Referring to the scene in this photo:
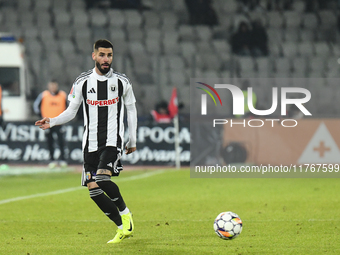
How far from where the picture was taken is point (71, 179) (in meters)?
12.5

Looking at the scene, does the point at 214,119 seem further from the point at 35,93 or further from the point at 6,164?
the point at 35,93

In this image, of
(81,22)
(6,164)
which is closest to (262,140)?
(6,164)

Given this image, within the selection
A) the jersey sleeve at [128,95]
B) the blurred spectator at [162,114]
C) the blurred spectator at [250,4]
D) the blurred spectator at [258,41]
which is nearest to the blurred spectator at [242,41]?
the blurred spectator at [258,41]

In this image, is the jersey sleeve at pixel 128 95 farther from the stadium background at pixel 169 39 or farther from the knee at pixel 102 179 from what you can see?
the stadium background at pixel 169 39

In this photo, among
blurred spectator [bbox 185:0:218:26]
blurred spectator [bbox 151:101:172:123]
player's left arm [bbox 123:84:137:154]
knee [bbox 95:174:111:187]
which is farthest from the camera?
blurred spectator [bbox 185:0:218:26]

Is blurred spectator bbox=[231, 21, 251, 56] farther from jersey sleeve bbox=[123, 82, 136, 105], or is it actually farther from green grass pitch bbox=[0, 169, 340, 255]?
jersey sleeve bbox=[123, 82, 136, 105]

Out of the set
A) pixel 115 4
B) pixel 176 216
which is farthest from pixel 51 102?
pixel 176 216

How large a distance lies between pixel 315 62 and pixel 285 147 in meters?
7.52

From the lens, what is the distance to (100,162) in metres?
5.55

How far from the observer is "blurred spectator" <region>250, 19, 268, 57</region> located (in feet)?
66.6

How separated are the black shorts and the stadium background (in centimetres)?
1286

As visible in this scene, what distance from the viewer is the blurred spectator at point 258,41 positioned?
20297 millimetres

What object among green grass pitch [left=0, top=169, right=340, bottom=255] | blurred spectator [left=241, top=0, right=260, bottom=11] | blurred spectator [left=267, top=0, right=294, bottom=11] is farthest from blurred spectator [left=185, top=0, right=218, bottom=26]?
green grass pitch [left=0, top=169, right=340, bottom=255]

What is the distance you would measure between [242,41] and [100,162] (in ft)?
50.7
